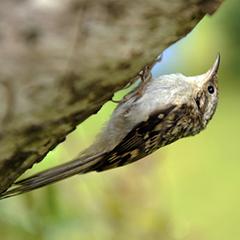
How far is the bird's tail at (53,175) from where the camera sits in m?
1.37

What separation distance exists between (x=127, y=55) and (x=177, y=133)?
42.9 inches

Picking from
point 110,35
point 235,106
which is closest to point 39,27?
point 110,35

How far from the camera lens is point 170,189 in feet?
19.3

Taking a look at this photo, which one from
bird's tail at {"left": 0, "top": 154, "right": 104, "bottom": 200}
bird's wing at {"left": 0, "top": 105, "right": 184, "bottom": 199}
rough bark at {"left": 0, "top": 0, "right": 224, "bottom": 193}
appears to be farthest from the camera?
bird's wing at {"left": 0, "top": 105, "right": 184, "bottom": 199}

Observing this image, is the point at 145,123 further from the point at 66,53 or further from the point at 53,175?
the point at 66,53

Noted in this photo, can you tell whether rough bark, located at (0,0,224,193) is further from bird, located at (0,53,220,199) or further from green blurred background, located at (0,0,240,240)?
green blurred background, located at (0,0,240,240)

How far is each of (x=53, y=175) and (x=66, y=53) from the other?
32.1 inches

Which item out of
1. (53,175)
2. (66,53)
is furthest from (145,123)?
(66,53)

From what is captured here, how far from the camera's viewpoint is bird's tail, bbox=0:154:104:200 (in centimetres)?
137

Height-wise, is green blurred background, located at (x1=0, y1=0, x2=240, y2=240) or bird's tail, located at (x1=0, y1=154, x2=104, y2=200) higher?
green blurred background, located at (x1=0, y1=0, x2=240, y2=240)

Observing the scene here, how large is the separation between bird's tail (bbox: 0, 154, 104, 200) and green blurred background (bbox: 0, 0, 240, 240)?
1.62 feet

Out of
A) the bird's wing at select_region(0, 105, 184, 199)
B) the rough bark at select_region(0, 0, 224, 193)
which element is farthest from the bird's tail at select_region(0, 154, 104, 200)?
the rough bark at select_region(0, 0, 224, 193)

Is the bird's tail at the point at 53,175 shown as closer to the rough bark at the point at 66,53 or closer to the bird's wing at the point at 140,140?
the bird's wing at the point at 140,140

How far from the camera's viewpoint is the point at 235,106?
302 inches
